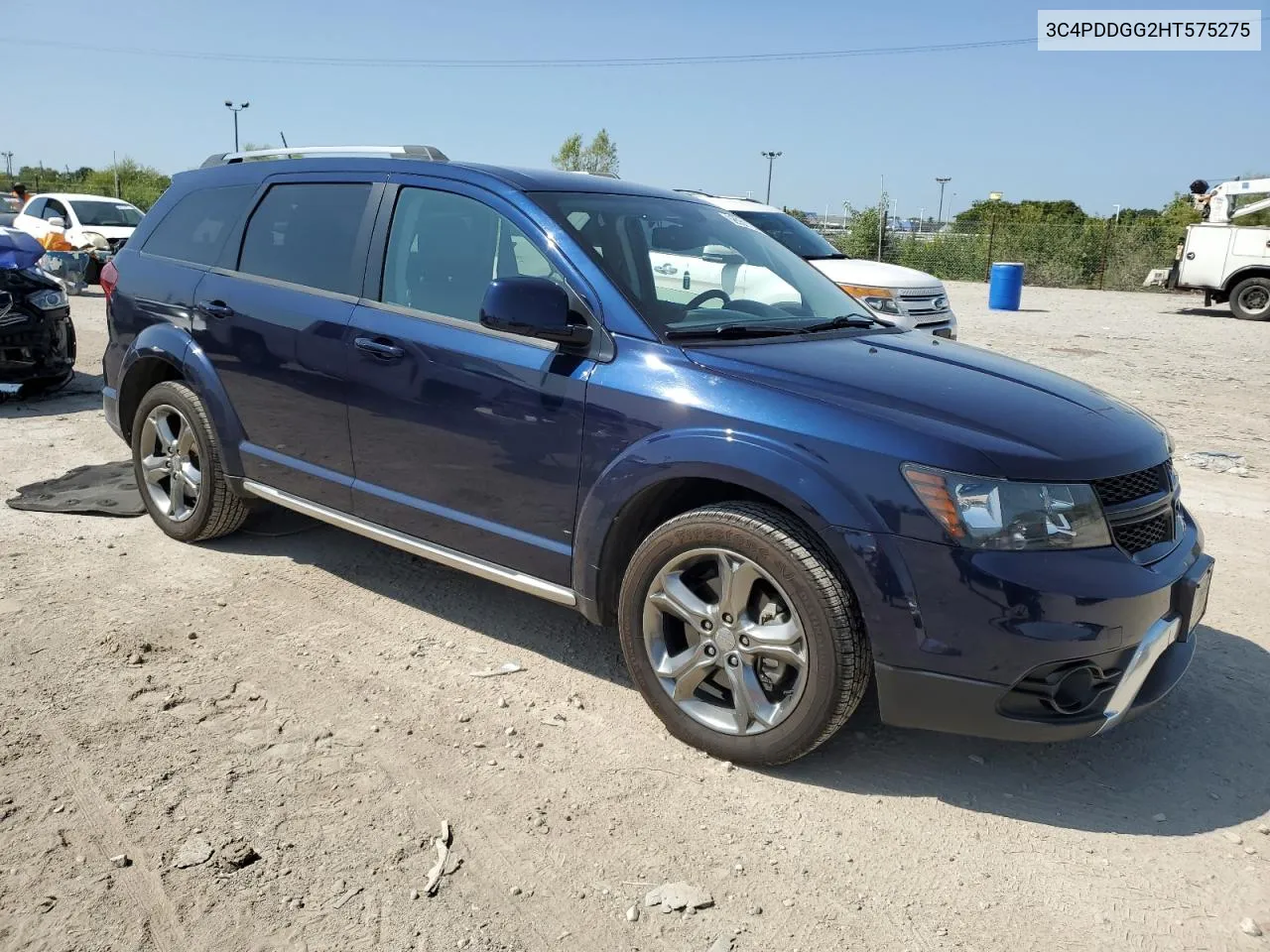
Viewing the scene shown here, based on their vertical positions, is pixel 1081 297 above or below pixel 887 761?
above

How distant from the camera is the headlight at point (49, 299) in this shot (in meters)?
8.00

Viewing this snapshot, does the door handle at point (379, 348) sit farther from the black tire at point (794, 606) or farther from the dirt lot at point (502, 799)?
the black tire at point (794, 606)

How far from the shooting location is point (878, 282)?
10.1m

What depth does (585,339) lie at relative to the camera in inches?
135

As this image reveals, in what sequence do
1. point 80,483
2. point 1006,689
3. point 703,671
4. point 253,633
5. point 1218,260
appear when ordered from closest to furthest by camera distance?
1. point 1006,689
2. point 703,671
3. point 253,633
4. point 80,483
5. point 1218,260

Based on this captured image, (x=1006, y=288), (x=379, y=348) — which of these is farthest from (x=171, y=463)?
(x=1006, y=288)

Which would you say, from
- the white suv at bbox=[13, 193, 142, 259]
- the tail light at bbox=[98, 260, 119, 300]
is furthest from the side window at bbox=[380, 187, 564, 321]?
the white suv at bbox=[13, 193, 142, 259]

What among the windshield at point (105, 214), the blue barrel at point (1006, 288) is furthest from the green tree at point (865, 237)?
the windshield at point (105, 214)

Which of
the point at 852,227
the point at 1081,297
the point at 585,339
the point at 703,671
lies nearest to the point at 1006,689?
the point at 703,671

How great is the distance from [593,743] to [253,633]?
5.24ft

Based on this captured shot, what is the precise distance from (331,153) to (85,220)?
16.6 m

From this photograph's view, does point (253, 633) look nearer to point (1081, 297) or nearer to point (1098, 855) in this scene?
point (1098, 855)

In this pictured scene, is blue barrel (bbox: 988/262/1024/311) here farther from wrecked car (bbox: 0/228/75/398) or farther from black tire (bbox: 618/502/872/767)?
black tire (bbox: 618/502/872/767)

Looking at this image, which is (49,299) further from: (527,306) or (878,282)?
(878,282)
